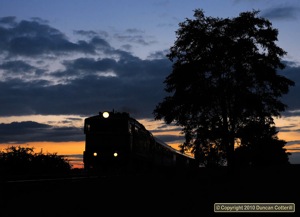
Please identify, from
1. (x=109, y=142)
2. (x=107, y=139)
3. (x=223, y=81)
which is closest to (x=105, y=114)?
(x=107, y=139)

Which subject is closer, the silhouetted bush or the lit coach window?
the silhouetted bush

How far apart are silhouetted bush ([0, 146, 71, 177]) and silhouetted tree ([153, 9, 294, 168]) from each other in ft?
36.2

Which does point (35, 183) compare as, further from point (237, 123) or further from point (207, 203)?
point (237, 123)

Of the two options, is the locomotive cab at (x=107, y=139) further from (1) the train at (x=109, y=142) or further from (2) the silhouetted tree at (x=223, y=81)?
(2) the silhouetted tree at (x=223, y=81)

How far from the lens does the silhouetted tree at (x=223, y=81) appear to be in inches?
1359

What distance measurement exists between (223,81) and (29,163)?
16.1 metres

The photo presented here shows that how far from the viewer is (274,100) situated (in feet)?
118

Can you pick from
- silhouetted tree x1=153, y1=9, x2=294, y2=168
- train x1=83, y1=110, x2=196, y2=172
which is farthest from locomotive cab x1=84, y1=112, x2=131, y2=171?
silhouetted tree x1=153, y1=9, x2=294, y2=168

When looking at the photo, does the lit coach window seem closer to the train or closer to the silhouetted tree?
the train

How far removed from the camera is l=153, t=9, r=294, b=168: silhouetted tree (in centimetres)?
3453

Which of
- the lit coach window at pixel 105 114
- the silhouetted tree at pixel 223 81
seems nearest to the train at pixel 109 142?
the lit coach window at pixel 105 114

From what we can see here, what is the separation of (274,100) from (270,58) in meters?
3.37

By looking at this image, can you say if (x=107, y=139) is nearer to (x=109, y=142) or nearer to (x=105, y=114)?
(x=109, y=142)

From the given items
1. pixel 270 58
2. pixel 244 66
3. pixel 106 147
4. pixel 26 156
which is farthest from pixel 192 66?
pixel 26 156
